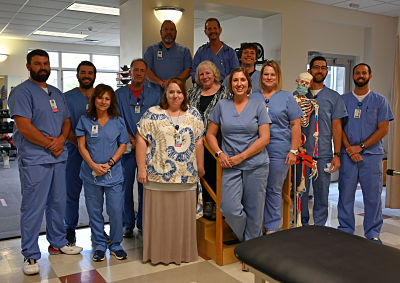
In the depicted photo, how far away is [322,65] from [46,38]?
863cm

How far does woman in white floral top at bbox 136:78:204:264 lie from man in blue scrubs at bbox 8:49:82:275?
69 cm

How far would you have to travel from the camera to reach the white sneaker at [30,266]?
308 cm

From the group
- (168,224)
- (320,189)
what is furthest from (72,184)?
(320,189)

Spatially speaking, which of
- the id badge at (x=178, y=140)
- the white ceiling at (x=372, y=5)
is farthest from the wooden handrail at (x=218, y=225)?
the white ceiling at (x=372, y=5)

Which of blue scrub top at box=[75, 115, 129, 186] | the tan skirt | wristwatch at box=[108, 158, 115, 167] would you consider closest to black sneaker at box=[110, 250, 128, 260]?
the tan skirt

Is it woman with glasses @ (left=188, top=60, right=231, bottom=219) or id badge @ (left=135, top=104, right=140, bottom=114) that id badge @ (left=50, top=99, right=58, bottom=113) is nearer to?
id badge @ (left=135, top=104, right=140, bottom=114)

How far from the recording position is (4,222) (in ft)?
14.6

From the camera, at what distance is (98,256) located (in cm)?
337

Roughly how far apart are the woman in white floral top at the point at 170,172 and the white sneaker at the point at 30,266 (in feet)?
2.72

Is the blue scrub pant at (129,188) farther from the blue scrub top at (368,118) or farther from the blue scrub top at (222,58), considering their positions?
the blue scrub top at (368,118)

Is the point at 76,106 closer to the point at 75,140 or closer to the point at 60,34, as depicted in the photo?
the point at 75,140

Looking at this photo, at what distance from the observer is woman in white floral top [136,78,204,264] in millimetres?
3127

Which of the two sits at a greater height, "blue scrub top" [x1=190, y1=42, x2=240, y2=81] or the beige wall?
the beige wall

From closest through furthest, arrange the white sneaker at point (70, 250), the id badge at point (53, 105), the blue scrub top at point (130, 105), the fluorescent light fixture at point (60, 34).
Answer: the id badge at point (53, 105) < the white sneaker at point (70, 250) < the blue scrub top at point (130, 105) < the fluorescent light fixture at point (60, 34)
